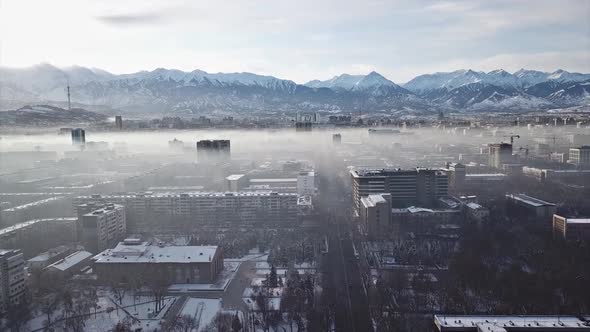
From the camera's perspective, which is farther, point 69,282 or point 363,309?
point 69,282

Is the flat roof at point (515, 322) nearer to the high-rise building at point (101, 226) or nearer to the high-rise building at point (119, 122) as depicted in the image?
the high-rise building at point (101, 226)

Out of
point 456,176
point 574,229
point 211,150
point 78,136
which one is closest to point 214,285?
point 574,229

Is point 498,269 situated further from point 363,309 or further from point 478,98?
point 478,98

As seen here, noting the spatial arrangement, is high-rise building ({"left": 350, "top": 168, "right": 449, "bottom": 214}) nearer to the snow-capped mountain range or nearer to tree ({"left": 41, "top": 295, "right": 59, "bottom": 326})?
tree ({"left": 41, "top": 295, "right": 59, "bottom": 326})

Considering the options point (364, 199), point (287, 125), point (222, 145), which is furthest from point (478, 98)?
point (364, 199)

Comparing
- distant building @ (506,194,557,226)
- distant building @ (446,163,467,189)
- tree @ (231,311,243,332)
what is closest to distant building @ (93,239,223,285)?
tree @ (231,311,243,332)

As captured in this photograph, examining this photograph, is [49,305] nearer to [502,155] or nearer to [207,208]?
[207,208]
